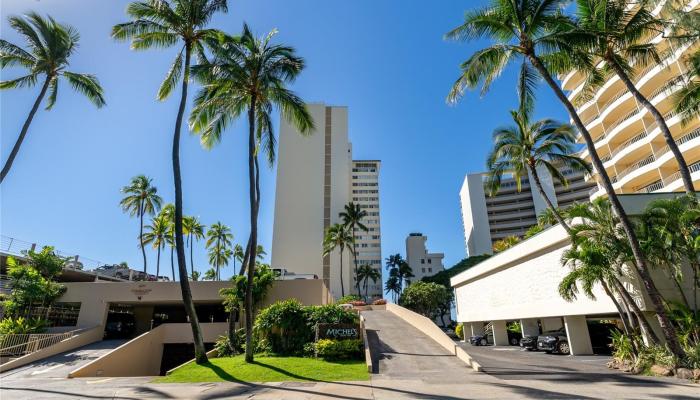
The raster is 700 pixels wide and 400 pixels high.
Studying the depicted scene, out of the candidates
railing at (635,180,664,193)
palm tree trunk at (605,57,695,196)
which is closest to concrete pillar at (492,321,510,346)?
palm tree trunk at (605,57,695,196)

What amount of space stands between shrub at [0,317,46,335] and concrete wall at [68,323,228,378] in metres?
6.52

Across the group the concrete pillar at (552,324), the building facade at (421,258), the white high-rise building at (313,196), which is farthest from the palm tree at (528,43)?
the building facade at (421,258)

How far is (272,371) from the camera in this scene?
46.2 ft

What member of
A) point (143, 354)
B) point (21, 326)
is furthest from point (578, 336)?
point (21, 326)

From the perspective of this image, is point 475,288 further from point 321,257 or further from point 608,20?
point 321,257

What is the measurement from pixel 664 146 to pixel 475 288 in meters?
21.0

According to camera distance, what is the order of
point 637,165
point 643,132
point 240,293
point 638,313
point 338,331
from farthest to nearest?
point 643,132 → point 637,165 → point 240,293 → point 338,331 → point 638,313

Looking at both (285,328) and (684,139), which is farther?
(684,139)

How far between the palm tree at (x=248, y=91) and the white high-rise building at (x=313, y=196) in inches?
1989

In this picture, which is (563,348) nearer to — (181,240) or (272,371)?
(272,371)

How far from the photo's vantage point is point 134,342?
22312 mm

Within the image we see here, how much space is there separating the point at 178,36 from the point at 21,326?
20623 mm

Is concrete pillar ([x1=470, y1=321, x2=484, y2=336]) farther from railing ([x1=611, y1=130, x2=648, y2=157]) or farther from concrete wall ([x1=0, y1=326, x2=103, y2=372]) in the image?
concrete wall ([x1=0, y1=326, x2=103, y2=372])

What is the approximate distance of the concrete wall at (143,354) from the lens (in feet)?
58.5
